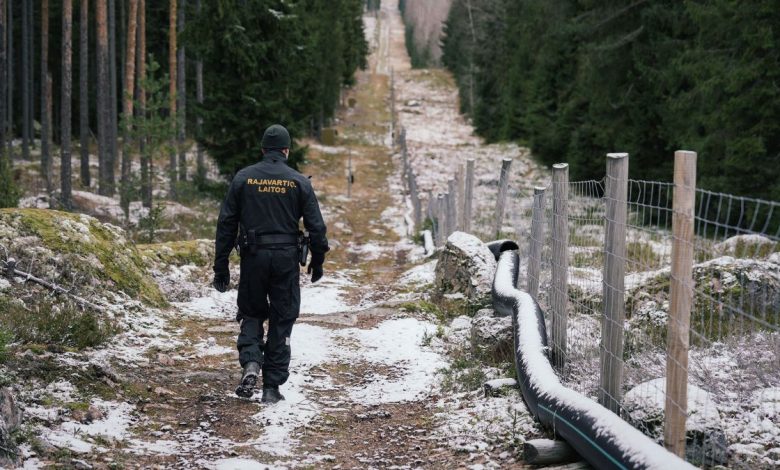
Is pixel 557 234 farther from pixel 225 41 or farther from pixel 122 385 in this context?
pixel 225 41

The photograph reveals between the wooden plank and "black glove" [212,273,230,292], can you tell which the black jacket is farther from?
the wooden plank

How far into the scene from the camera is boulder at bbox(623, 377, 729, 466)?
382cm

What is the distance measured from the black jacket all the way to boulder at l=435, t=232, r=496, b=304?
139 inches

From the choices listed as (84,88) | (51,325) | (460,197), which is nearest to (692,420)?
(51,325)

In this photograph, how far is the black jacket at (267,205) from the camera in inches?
232

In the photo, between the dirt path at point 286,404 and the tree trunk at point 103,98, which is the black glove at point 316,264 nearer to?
the dirt path at point 286,404

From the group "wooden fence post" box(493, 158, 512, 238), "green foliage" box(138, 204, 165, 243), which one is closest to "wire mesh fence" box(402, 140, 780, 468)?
"wooden fence post" box(493, 158, 512, 238)

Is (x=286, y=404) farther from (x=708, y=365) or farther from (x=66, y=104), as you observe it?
(x=66, y=104)

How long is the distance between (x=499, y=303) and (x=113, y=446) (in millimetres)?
4307

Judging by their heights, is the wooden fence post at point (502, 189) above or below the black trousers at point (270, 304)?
above

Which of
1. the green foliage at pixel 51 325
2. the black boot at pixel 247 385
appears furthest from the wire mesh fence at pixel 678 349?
the green foliage at pixel 51 325

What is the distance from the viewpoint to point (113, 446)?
4613mm

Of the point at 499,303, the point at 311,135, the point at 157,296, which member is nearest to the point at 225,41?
the point at 157,296

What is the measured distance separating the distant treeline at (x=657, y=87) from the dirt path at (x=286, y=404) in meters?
11.1
